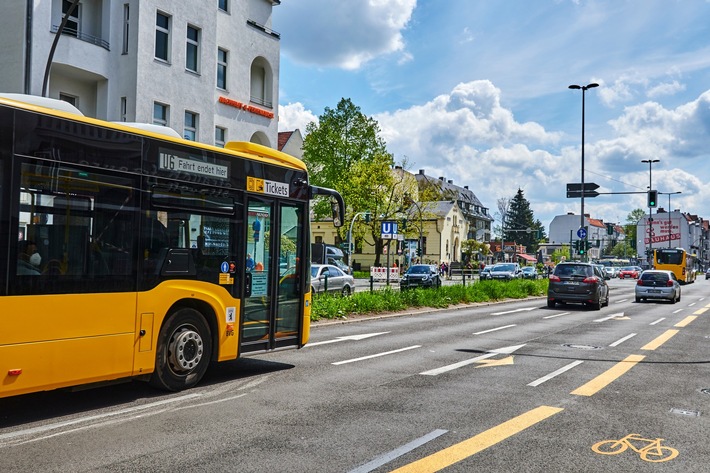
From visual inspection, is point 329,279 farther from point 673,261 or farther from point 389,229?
point 673,261

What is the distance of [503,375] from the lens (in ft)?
32.4

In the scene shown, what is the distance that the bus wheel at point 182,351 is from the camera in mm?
7809

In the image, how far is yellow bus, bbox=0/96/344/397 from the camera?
20.5 ft

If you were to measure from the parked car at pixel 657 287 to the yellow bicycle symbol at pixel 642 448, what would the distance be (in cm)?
2826

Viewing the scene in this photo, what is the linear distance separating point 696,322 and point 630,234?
508 ft

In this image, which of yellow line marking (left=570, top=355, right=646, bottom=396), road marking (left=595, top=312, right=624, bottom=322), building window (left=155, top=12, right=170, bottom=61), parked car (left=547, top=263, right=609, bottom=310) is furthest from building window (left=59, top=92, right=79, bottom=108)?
yellow line marking (left=570, top=355, right=646, bottom=396)

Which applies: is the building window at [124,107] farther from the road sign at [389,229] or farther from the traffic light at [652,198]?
the traffic light at [652,198]

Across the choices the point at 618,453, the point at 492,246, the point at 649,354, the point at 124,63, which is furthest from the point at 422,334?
the point at 492,246

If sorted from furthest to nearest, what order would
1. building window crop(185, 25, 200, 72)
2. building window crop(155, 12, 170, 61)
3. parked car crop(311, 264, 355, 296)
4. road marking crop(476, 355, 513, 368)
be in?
building window crop(185, 25, 200, 72), parked car crop(311, 264, 355, 296), building window crop(155, 12, 170, 61), road marking crop(476, 355, 513, 368)

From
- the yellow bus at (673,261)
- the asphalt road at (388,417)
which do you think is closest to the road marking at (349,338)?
the asphalt road at (388,417)

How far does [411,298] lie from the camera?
23.0 metres

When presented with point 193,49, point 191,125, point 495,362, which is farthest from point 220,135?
point 495,362

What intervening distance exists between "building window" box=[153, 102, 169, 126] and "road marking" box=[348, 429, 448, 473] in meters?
21.0

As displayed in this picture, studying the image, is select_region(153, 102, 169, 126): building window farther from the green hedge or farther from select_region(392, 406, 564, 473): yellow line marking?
select_region(392, 406, 564, 473): yellow line marking
